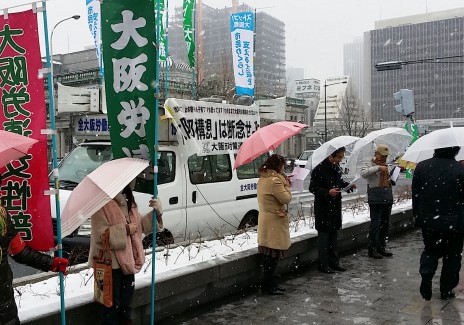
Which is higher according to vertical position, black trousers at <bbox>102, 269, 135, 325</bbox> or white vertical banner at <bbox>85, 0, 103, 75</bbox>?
white vertical banner at <bbox>85, 0, 103, 75</bbox>

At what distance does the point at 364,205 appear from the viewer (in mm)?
11789

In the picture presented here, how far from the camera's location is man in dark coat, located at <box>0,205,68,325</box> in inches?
127

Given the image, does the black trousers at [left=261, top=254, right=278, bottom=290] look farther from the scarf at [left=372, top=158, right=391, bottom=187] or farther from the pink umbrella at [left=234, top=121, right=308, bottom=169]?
the scarf at [left=372, top=158, right=391, bottom=187]

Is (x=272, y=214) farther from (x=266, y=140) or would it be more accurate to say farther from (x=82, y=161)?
(x=82, y=161)

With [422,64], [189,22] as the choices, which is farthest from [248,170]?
[422,64]

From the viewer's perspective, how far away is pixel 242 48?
1650 cm

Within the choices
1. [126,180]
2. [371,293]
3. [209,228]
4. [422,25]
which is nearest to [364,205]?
[209,228]

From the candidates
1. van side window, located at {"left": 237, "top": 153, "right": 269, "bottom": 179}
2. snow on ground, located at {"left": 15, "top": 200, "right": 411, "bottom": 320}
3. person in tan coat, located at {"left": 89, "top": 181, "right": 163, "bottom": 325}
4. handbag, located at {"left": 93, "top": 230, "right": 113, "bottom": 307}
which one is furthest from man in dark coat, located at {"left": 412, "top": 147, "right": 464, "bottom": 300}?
van side window, located at {"left": 237, "top": 153, "right": 269, "bottom": 179}

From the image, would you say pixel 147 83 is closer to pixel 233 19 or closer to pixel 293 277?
pixel 293 277

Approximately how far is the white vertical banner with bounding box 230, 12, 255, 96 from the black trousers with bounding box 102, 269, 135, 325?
12755 mm

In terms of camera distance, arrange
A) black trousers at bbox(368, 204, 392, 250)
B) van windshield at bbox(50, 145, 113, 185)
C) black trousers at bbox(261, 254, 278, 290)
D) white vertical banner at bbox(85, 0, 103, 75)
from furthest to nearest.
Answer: white vertical banner at bbox(85, 0, 103, 75) < black trousers at bbox(368, 204, 392, 250) < van windshield at bbox(50, 145, 113, 185) < black trousers at bbox(261, 254, 278, 290)

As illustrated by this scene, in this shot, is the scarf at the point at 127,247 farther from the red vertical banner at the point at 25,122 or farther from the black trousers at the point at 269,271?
the black trousers at the point at 269,271

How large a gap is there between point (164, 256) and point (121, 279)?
182 cm

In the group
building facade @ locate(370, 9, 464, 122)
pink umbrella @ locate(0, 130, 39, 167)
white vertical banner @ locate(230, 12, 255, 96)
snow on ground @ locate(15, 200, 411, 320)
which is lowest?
snow on ground @ locate(15, 200, 411, 320)
